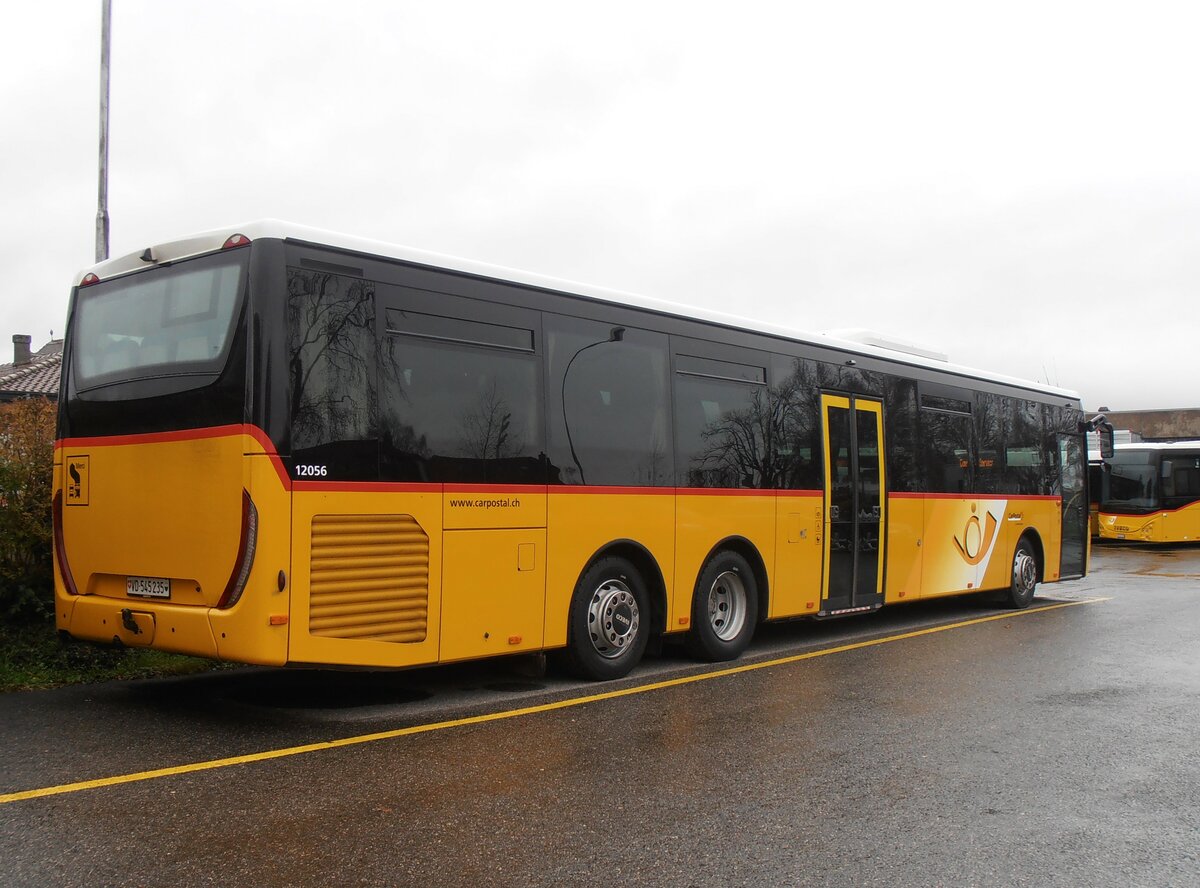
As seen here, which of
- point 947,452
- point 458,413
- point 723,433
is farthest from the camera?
point 947,452

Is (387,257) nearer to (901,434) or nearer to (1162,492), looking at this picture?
(901,434)

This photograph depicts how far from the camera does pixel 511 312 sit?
7742 millimetres

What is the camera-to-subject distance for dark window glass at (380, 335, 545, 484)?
687 cm

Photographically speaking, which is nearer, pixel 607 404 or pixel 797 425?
pixel 607 404

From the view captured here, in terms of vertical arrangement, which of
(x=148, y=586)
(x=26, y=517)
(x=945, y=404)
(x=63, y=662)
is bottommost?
(x=63, y=662)

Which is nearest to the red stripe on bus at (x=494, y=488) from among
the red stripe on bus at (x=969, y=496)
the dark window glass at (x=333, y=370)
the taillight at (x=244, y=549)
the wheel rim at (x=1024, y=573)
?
the dark window glass at (x=333, y=370)

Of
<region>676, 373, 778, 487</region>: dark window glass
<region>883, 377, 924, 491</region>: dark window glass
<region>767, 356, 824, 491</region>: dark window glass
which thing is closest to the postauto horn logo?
<region>883, 377, 924, 491</region>: dark window glass

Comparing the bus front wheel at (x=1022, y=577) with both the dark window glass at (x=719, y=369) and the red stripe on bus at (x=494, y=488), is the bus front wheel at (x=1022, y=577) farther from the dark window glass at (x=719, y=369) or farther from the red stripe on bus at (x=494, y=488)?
the red stripe on bus at (x=494, y=488)

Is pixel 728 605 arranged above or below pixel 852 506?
below

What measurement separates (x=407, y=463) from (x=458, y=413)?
0.59 m

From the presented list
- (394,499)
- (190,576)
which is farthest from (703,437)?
(190,576)

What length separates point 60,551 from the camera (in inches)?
294

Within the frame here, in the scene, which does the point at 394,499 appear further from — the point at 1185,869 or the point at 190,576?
the point at 1185,869

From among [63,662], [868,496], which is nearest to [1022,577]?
[868,496]
